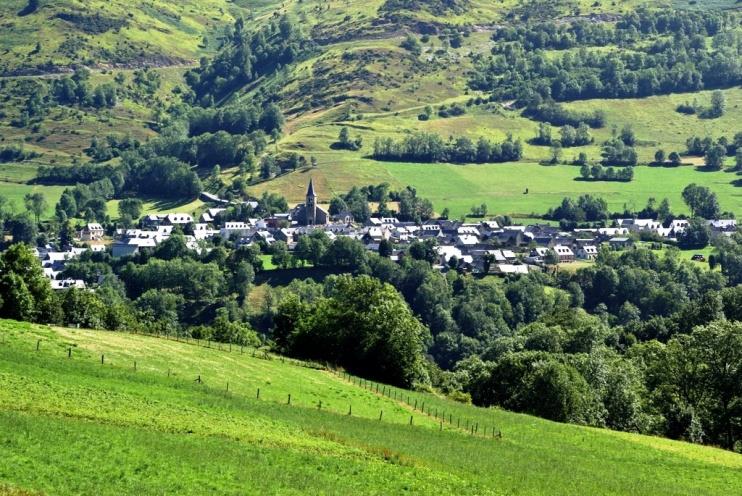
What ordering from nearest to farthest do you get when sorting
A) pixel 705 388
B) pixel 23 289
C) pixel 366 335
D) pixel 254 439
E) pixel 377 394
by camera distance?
pixel 254 439
pixel 377 394
pixel 23 289
pixel 705 388
pixel 366 335

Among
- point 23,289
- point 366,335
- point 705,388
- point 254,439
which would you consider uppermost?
point 23,289

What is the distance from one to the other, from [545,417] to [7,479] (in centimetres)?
5163

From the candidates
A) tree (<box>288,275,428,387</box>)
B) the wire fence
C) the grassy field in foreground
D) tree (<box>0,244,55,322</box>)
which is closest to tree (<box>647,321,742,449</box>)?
the grassy field in foreground

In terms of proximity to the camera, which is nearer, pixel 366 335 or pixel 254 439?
pixel 254 439

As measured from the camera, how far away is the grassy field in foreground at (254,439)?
44062mm

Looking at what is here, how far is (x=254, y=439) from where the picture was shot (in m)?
51.9

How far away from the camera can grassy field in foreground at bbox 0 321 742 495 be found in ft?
145

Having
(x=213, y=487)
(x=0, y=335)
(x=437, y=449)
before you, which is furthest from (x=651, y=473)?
(x=0, y=335)

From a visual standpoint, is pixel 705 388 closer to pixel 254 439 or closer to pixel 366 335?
pixel 366 335

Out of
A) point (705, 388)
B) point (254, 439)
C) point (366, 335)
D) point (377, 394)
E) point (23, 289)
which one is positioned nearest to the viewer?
point (254, 439)

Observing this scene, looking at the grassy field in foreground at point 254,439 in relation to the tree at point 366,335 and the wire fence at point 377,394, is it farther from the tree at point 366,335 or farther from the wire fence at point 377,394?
the tree at point 366,335

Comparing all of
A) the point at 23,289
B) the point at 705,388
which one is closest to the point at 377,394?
the point at 705,388

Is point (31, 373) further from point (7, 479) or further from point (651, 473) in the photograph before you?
point (651, 473)

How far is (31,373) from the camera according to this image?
57.6 meters
